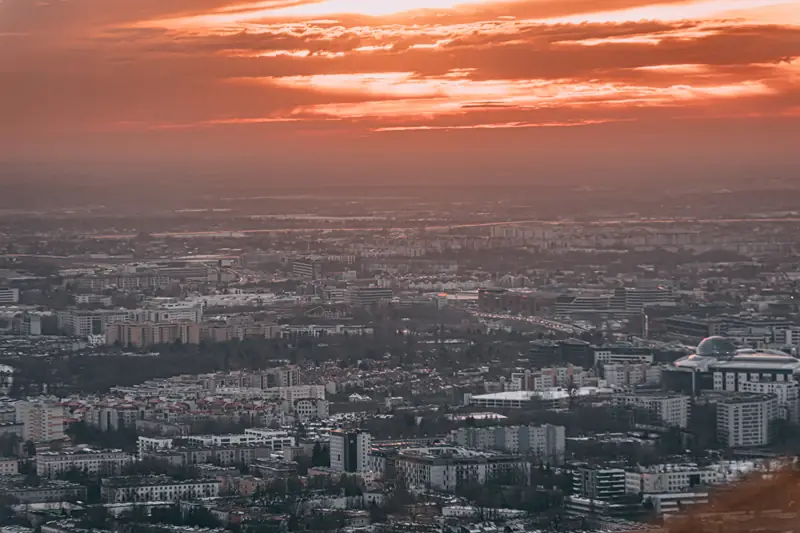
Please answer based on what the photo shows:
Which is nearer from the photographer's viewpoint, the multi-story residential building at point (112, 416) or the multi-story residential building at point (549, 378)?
the multi-story residential building at point (112, 416)

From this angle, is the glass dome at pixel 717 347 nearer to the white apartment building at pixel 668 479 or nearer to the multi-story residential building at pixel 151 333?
the multi-story residential building at pixel 151 333

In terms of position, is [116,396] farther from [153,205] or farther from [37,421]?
[153,205]

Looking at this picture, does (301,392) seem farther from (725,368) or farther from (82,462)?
(82,462)

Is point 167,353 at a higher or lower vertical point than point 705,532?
lower

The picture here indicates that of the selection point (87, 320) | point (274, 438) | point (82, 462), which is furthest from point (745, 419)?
point (87, 320)

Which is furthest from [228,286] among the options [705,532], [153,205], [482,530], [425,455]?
[705,532]

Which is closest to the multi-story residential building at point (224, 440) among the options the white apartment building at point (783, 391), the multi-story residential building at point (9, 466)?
the multi-story residential building at point (9, 466)
